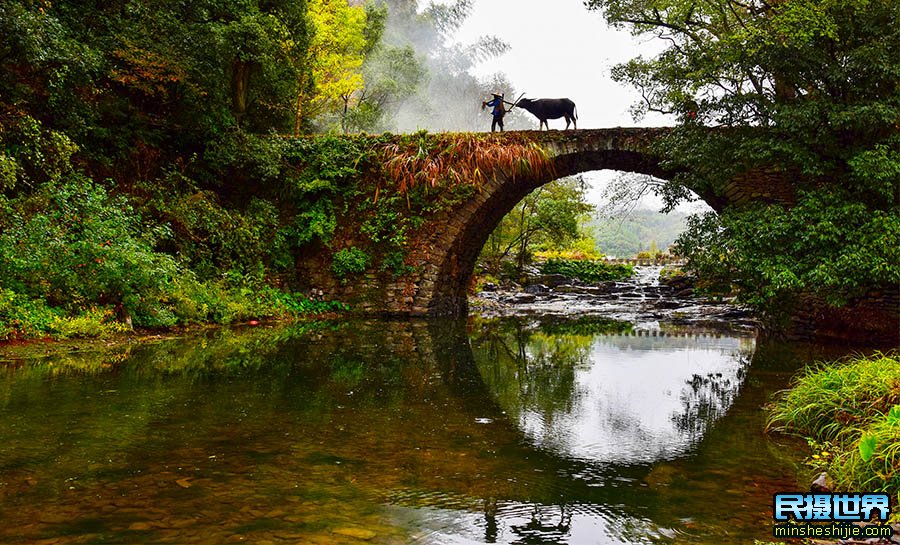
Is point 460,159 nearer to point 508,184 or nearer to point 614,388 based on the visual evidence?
point 508,184

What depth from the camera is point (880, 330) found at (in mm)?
8836

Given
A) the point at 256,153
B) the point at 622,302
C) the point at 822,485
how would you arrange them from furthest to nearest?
1. the point at 622,302
2. the point at 256,153
3. the point at 822,485

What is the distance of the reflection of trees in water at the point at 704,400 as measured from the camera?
414 centimetres

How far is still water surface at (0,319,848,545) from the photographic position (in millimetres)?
2334

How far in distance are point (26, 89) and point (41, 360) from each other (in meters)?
5.59

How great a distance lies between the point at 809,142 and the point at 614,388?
17.2 ft

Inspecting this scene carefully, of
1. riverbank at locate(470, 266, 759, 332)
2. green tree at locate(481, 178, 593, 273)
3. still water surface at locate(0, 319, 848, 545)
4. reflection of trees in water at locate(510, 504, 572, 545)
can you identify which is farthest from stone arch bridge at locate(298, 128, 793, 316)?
reflection of trees in water at locate(510, 504, 572, 545)

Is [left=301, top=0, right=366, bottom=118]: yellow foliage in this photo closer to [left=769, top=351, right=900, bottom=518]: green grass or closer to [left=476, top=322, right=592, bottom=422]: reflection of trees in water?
[left=476, top=322, right=592, bottom=422]: reflection of trees in water

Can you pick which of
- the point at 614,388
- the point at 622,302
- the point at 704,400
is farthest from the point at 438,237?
the point at 622,302

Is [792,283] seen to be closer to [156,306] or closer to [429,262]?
[429,262]

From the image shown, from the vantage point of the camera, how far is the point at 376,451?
3342mm

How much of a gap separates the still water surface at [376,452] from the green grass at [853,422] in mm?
218

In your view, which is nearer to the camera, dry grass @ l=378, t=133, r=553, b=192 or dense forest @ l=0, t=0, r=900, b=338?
dense forest @ l=0, t=0, r=900, b=338

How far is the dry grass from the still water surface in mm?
6883
